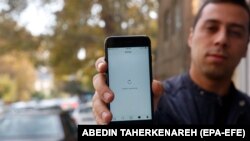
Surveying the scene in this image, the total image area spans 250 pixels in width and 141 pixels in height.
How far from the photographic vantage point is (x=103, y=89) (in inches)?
35.1

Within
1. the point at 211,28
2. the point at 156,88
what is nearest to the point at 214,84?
the point at 211,28

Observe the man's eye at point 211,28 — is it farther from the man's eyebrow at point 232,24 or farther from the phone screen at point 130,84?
the phone screen at point 130,84

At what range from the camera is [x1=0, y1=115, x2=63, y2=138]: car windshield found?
570 centimetres

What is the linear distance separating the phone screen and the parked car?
4749 millimetres

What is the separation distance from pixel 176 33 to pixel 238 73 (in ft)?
2.98

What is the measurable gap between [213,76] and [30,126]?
4.73 m

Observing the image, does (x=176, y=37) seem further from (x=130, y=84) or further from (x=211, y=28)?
(x=130, y=84)

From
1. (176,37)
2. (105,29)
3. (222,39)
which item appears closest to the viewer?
(222,39)

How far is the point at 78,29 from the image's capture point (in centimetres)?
790

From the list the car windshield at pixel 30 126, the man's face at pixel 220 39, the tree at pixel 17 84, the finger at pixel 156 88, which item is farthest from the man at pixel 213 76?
the tree at pixel 17 84

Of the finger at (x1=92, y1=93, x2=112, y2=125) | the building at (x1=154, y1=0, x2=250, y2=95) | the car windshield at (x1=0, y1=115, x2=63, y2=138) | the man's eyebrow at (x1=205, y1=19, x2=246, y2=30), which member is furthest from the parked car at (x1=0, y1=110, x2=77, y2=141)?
the finger at (x1=92, y1=93, x2=112, y2=125)

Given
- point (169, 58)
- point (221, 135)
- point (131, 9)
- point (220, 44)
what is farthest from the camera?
point (169, 58)

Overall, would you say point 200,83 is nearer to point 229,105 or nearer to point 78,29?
point 229,105

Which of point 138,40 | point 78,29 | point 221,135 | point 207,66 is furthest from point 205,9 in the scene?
point 78,29
